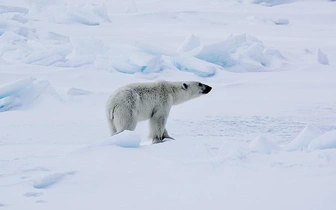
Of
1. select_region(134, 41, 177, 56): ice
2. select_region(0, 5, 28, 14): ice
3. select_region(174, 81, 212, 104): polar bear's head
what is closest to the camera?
select_region(174, 81, 212, 104): polar bear's head

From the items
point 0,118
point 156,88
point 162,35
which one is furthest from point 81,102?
point 162,35

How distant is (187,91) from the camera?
14.5ft

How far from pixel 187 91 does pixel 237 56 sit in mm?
4290

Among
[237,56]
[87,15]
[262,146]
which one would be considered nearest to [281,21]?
[87,15]

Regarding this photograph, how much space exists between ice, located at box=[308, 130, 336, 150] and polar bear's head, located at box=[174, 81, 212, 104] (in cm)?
145

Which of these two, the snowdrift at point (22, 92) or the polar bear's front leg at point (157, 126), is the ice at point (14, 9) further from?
the polar bear's front leg at point (157, 126)

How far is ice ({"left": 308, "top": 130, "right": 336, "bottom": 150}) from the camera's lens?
10.0ft

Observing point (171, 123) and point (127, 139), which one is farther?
point (171, 123)

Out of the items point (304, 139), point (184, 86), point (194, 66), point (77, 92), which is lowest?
point (194, 66)

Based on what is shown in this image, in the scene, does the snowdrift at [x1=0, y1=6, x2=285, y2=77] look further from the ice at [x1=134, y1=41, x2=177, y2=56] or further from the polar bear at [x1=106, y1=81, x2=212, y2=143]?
the polar bear at [x1=106, y1=81, x2=212, y2=143]

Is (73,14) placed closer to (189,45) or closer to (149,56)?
(189,45)

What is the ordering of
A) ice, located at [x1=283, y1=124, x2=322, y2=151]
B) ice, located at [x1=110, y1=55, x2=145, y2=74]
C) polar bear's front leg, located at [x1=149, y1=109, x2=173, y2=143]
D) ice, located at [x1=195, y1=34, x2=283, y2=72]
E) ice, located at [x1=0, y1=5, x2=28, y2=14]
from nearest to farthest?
1. ice, located at [x1=283, y1=124, x2=322, y2=151]
2. polar bear's front leg, located at [x1=149, y1=109, x2=173, y2=143]
3. ice, located at [x1=110, y1=55, x2=145, y2=74]
4. ice, located at [x1=195, y1=34, x2=283, y2=72]
5. ice, located at [x1=0, y1=5, x2=28, y2=14]

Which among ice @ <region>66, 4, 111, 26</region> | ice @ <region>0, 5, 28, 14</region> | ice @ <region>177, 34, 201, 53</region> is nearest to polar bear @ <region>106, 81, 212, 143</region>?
ice @ <region>177, 34, 201, 53</region>

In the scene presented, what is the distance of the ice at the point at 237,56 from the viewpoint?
27.3ft
